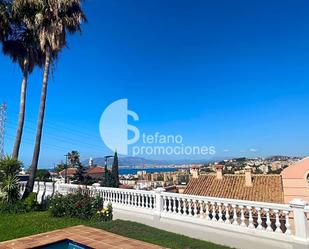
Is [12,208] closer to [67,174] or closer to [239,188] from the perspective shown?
[239,188]

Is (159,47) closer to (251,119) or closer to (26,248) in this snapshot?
(251,119)

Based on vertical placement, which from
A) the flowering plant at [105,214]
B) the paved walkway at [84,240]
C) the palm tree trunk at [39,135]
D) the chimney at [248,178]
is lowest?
the paved walkway at [84,240]

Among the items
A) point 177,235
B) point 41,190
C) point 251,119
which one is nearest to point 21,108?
point 41,190

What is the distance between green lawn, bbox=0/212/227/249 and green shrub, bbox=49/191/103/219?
0.35 metres

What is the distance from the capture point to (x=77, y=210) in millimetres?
9305

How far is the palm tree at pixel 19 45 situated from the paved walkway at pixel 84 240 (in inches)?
294

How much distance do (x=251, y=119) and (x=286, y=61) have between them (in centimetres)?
719

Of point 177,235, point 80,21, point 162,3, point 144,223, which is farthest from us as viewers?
point 162,3

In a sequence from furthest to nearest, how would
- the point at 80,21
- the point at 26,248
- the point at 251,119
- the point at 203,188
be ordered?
the point at 251,119, the point at 203,188, the point at 80,21, the point at 26,248

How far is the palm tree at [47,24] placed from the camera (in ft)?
41.2

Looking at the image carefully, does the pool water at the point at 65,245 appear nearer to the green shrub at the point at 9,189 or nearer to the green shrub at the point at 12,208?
the green shrub at the point at 12,208

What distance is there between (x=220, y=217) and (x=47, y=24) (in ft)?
37.8

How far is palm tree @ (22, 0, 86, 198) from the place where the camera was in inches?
495

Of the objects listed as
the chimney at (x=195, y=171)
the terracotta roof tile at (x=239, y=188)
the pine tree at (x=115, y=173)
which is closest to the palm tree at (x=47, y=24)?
the pine tree at (x=115, y=173)
